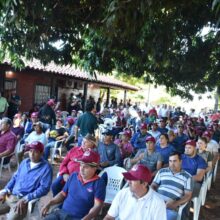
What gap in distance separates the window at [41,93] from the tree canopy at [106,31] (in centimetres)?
783

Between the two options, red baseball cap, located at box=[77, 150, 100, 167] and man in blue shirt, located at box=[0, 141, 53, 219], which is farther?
man in blue shirt, located at box=[0, 141, 53, 219]

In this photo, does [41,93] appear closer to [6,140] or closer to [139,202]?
[6,140]

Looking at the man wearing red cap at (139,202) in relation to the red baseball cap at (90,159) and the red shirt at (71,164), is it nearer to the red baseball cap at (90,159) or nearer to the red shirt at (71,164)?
the red baseball cap at (90,159)

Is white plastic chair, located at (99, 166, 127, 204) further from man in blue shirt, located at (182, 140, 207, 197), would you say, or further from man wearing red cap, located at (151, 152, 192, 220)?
man in blue shirt, located at (182, 140, 207, 197)

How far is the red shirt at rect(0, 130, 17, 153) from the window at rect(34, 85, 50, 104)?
1106 cm

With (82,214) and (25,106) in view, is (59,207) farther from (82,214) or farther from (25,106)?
(25,106)

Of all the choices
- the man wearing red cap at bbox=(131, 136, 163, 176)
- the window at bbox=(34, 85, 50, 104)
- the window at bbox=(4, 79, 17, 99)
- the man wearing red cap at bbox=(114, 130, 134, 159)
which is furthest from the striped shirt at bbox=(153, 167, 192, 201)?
the window at bbox=(34, 85, 50, 104)

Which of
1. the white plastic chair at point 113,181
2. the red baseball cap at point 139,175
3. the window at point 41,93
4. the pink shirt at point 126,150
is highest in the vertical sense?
the window at point 41,93

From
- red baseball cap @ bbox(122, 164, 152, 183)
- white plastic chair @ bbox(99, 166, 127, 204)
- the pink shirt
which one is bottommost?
white plastic chair @ bbox(99, 166, 127, 204)

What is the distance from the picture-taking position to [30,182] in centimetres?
422

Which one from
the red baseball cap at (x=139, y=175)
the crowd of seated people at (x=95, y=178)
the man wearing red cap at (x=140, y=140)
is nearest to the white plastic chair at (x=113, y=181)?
the crowd of seated people at (x=95, y=178)

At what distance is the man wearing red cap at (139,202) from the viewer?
10.3 feet

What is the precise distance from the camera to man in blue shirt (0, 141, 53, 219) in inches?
162

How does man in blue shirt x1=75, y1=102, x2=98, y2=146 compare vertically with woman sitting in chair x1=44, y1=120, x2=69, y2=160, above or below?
above
